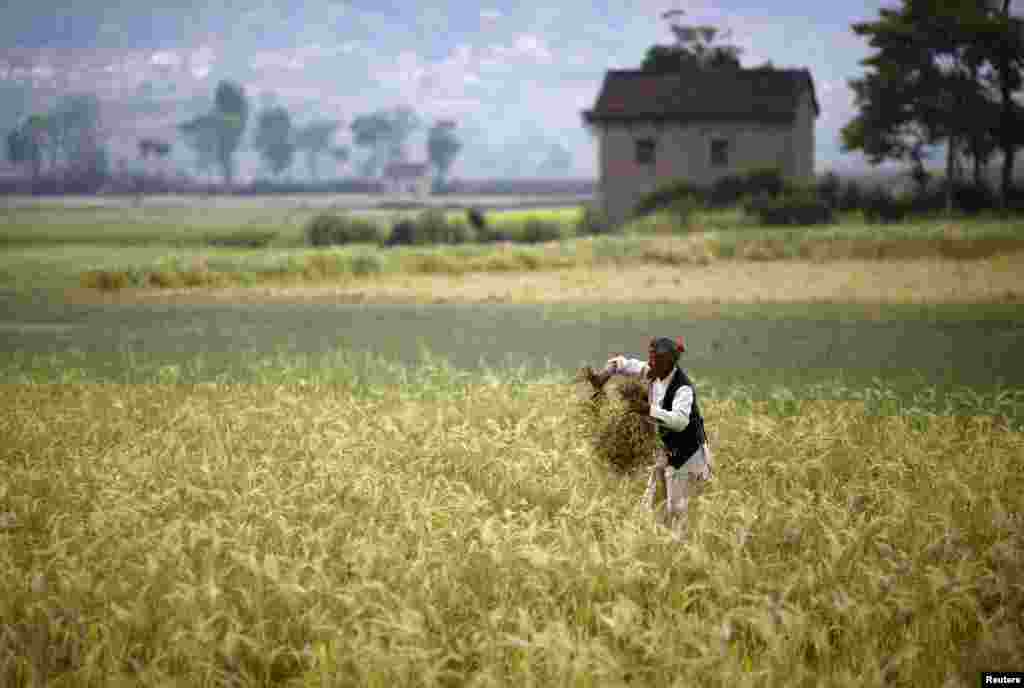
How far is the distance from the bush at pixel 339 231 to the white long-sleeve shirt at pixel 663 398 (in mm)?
39121

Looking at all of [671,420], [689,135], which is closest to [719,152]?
[689,135]

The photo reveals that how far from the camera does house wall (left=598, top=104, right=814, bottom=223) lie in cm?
5425

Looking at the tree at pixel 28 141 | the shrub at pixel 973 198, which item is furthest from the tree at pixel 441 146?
the shrub at pixel 973 198

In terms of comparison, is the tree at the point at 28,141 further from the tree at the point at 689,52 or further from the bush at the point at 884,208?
the bush at the point at 884,208

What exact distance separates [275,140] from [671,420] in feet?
502

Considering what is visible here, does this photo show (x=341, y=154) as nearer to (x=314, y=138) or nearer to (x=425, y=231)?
(x=314, y=138)

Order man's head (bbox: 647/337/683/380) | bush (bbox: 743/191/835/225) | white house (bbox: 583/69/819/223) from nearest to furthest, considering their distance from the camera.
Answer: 1. man's head (bbox: 647/337/683/380)
2. bush (bbox: 743/191/835/225)
3. white house (bbox: 583/69/819/223)

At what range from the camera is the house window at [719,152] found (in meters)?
54.6

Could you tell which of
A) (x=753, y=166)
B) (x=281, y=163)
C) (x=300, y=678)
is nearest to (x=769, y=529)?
(x=300, y=678)

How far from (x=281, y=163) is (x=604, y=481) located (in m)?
144

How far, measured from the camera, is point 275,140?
6102 inches

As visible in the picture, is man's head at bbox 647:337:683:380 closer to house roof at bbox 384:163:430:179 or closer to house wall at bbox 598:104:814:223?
house wall at bbox 598:104:814:223

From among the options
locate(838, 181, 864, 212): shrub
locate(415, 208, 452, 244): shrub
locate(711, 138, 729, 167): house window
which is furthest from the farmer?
locate(711, 138, 729, 167): house window

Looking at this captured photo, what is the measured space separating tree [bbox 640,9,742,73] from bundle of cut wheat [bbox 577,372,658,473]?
56.8 m
